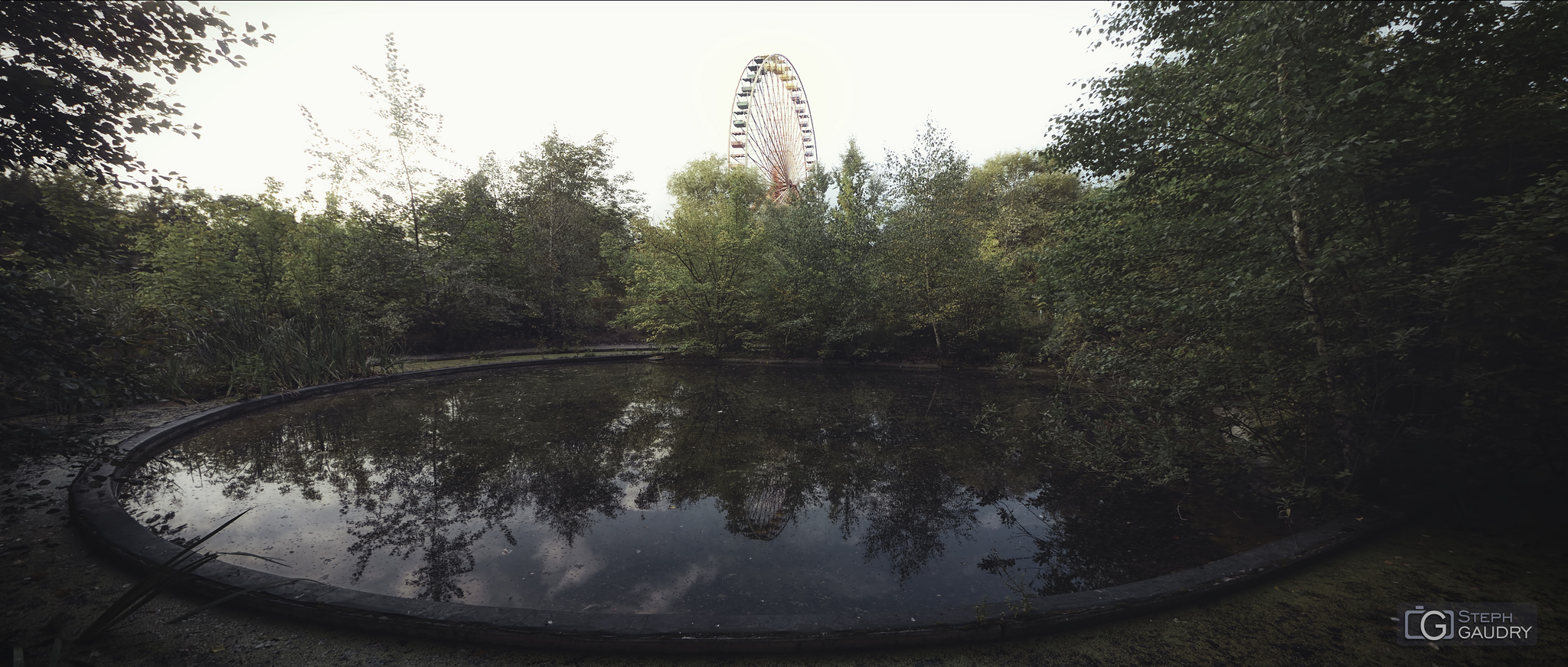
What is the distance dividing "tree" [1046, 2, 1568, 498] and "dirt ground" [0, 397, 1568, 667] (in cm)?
83

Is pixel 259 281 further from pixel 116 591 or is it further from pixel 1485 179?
pixel 1485 179

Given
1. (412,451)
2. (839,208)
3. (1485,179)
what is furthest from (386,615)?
(839,208)

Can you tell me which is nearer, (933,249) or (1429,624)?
(1429,624)

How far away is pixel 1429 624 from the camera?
287cm

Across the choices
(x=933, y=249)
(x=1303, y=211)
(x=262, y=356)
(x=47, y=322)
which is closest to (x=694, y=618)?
(x=47, y=322)

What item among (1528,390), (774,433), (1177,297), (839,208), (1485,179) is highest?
(839,208)

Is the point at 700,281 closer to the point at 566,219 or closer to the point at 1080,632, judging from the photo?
the point at 566,219

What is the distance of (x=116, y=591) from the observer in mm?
3057

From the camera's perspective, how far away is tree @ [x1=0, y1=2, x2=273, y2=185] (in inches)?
119

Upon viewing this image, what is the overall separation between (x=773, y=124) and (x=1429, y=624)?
29732 millimetres

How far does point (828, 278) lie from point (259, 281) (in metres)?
15.8

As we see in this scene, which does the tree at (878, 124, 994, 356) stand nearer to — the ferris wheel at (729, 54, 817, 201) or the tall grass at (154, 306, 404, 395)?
the ferris wheel at (729, 54, 817, 201)

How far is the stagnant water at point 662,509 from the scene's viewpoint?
3.54 metres

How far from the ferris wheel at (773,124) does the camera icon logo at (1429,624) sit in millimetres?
25048
